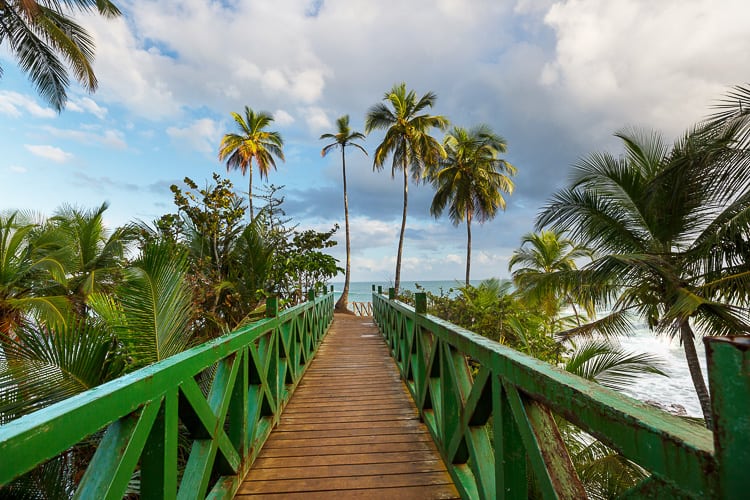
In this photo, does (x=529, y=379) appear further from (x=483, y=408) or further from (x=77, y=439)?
(x=77, y=439)

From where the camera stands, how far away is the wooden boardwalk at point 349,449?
2201 millimetres

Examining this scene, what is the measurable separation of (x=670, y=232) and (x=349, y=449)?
838cm

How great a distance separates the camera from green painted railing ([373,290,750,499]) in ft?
1.87

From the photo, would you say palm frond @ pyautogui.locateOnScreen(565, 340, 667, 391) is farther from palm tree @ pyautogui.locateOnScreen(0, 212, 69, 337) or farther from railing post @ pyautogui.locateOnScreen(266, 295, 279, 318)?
palm tree @ pyautogui.locateOnScreen(0, 212, 69, 337)

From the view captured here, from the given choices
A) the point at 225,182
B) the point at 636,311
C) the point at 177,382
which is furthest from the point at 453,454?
→ the point at 636,311

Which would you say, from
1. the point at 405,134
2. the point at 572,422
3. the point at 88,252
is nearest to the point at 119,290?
the point at 572,422

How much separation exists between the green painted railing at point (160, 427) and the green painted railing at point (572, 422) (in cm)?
123

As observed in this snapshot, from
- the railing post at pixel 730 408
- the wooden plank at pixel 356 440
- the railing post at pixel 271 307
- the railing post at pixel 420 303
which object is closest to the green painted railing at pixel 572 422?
the railing post at pixel 730 408

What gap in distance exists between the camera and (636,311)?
26.2ft

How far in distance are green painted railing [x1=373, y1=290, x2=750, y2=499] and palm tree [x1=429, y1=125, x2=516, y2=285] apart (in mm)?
18208

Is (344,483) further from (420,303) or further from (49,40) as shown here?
(49,40)

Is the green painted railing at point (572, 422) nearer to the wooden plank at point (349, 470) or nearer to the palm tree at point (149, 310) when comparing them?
the wooden plank at point (349, 470)

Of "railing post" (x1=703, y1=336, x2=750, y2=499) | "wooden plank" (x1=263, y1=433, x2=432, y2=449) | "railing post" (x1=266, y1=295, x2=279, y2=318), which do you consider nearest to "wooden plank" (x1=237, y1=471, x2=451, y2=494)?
"wooden plank" (x1=263, y1=433, x2=432, y2=449)

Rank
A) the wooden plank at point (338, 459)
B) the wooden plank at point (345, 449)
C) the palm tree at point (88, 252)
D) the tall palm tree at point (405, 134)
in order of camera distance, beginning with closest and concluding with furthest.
→ 1. the wooden plank at point (338, 459)
2. the wooden plank at point (345, 449)
3. the palm tree at point (88, 252)
4. the tall palm tree at point (405, 134)
